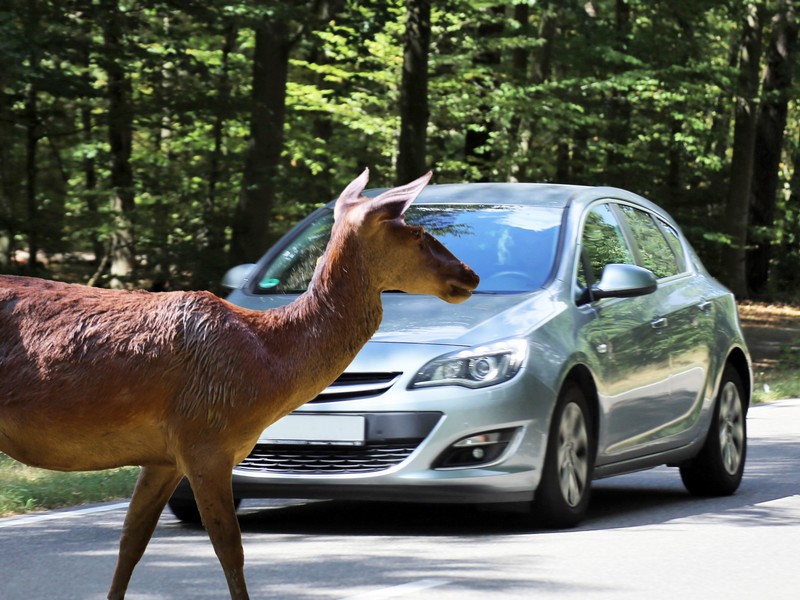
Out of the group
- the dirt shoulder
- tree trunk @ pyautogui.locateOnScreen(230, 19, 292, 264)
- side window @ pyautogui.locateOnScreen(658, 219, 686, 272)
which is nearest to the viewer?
side window @ pyautogui.locateOnScreen(658, 219, 686, 272)

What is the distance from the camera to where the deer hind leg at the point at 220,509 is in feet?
14.6

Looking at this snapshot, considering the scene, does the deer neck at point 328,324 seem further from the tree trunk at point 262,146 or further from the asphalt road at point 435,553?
the tree trunk at point 262,146

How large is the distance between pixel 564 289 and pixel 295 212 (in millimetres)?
18414

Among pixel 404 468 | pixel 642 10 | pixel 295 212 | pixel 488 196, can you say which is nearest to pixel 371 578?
pixel 404 468

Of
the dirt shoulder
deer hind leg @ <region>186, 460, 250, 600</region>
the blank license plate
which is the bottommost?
the dirt shoulder

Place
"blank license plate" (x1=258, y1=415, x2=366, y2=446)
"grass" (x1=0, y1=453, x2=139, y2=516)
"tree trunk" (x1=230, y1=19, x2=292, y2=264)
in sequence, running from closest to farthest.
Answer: "blank license plate" (x1=258, y1=415, x2=366, y2=446) → "grass" (x1=0, y1=453, x2=139, y2=516) → "tree trunk" (x1=230, y1=19, x2=292, y2=264)

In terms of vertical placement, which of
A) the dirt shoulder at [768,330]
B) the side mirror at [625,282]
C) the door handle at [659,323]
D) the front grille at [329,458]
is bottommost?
the dirt shoulder at [768,330]

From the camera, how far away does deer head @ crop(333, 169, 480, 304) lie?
461 centimetres

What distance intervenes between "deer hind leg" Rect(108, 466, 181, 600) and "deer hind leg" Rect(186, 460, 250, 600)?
13.2 inches

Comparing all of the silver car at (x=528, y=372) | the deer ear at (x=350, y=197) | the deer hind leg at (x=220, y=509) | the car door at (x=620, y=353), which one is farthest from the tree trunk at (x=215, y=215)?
the deer hind leg at (x=220, y=509)

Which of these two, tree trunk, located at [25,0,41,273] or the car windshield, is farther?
tree trunk, located at [25,0,41,273]

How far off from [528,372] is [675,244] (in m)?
3.04

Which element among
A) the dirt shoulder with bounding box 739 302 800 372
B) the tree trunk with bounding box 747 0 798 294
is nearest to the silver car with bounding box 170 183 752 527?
the dirt shoulder with bounding box 739 302 800 372

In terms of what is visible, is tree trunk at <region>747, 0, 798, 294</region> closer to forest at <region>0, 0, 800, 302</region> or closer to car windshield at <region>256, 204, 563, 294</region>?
forest at <region>0, 0, 800, 302</region>
